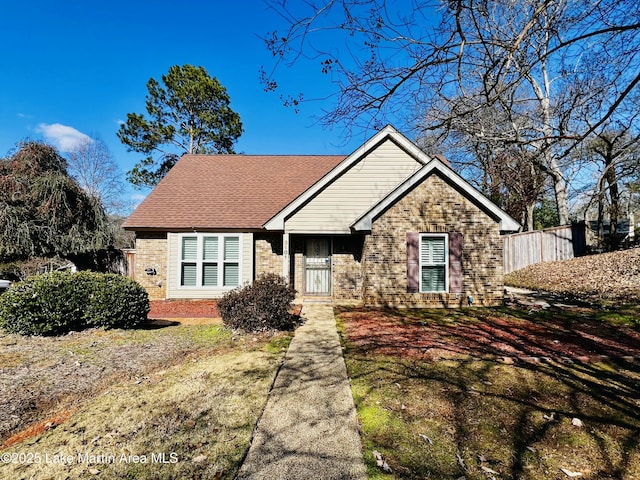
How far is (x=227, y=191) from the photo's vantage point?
14.1 metres

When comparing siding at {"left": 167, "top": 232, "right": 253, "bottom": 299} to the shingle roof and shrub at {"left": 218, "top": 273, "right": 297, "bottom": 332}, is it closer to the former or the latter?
the shingle roof

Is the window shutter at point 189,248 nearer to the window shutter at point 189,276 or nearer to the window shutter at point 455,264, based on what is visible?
the window shutter at point 189,276

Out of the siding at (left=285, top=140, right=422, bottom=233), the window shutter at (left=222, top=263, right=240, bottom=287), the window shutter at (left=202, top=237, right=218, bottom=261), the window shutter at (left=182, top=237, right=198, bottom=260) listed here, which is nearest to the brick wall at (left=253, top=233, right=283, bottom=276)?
the window shutter at (left=222, top=263, right=240, bottom=287)

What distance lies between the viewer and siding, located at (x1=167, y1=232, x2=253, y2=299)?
1234 cm

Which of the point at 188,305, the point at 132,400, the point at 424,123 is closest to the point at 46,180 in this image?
the point at 188,305

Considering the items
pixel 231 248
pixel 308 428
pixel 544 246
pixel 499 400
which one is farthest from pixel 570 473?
pixel 544 246

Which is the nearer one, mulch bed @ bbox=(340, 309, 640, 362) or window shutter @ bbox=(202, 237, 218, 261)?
mulch bed @ bbox=(340, 309, 640, 362)

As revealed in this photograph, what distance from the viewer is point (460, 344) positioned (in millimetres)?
6309

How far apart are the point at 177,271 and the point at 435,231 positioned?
930 cm

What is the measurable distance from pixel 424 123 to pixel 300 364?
4655 millimetres

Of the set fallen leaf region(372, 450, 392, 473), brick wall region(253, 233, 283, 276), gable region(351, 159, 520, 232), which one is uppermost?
gable region(351, 159, 520, 232)

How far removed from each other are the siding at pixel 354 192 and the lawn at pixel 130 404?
5.20 m

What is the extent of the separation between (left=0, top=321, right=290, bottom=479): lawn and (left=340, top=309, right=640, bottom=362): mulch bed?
2181 mm

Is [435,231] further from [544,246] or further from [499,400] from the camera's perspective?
[544,246]
